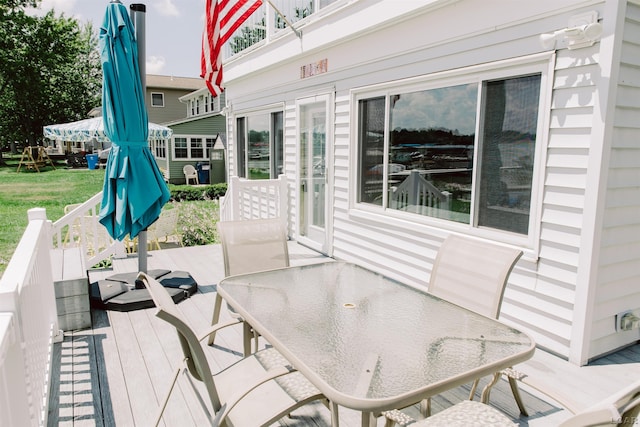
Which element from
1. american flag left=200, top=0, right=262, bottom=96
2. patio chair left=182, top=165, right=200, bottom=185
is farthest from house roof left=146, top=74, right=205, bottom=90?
american flag left=200, top=0, right=262, bottom=96

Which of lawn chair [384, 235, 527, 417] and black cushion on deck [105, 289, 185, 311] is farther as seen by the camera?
black cushion on deck [105, 289, 185, 311]

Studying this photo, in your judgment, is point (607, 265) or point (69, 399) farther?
point (607, 265)

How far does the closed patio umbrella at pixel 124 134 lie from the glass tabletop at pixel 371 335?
1649 mm

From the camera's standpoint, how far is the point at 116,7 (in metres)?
3.63

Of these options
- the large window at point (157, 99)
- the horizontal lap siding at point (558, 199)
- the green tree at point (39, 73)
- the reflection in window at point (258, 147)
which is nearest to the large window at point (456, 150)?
the horizontal lap siding at point (558, 199)

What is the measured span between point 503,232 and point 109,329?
3.36m

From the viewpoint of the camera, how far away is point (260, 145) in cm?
787

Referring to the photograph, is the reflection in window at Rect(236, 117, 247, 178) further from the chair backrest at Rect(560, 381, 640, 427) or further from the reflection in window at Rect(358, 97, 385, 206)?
the chair backrest at Rect(560, 381, 640, 427)

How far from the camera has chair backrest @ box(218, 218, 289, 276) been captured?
318cm

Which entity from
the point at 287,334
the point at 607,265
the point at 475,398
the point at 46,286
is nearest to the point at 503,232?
the point at 607,265

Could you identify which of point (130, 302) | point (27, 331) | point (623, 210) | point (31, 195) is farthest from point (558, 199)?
point (31, 195)

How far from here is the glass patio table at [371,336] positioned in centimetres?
153

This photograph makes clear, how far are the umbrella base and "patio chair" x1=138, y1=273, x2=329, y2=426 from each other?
2.15 m

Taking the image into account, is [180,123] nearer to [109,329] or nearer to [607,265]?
[109,329]
